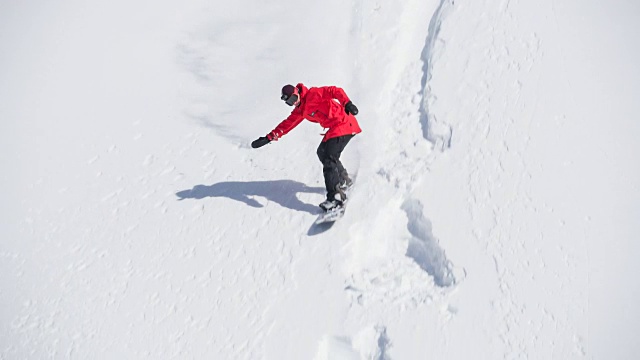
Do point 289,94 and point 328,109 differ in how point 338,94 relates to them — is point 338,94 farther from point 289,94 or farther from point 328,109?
point 289,94

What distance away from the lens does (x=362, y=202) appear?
7191 mm

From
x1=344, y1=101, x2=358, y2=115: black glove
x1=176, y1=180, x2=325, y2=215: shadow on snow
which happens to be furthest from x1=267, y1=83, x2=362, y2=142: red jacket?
x1=176, y1=180, x2=325, y2=215: shadow on snow

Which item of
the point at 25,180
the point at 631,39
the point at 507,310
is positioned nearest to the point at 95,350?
the point at 25,180

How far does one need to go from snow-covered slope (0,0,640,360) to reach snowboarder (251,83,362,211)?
14.4 inches

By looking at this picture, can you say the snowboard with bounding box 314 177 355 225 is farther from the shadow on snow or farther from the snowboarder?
the shadow on snow

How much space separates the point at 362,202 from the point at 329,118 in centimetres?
103

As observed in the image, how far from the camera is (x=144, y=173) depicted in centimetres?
880

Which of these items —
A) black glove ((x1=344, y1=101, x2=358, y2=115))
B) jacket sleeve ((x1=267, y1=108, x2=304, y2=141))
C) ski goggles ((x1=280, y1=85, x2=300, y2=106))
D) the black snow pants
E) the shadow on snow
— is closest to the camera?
black glove ((x1=344, y1=101, x2=358, y2=115))

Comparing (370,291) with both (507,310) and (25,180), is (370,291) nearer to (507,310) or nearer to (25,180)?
(507,310)

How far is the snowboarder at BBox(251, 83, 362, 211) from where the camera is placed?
6887mm

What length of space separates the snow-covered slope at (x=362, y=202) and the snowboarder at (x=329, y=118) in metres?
0.37

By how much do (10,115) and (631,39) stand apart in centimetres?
954

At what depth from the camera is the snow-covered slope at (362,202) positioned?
6047 mm

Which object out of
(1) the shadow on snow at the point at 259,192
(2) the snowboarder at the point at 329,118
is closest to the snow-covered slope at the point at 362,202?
(1) the shadow on snow at the point at 259,192
